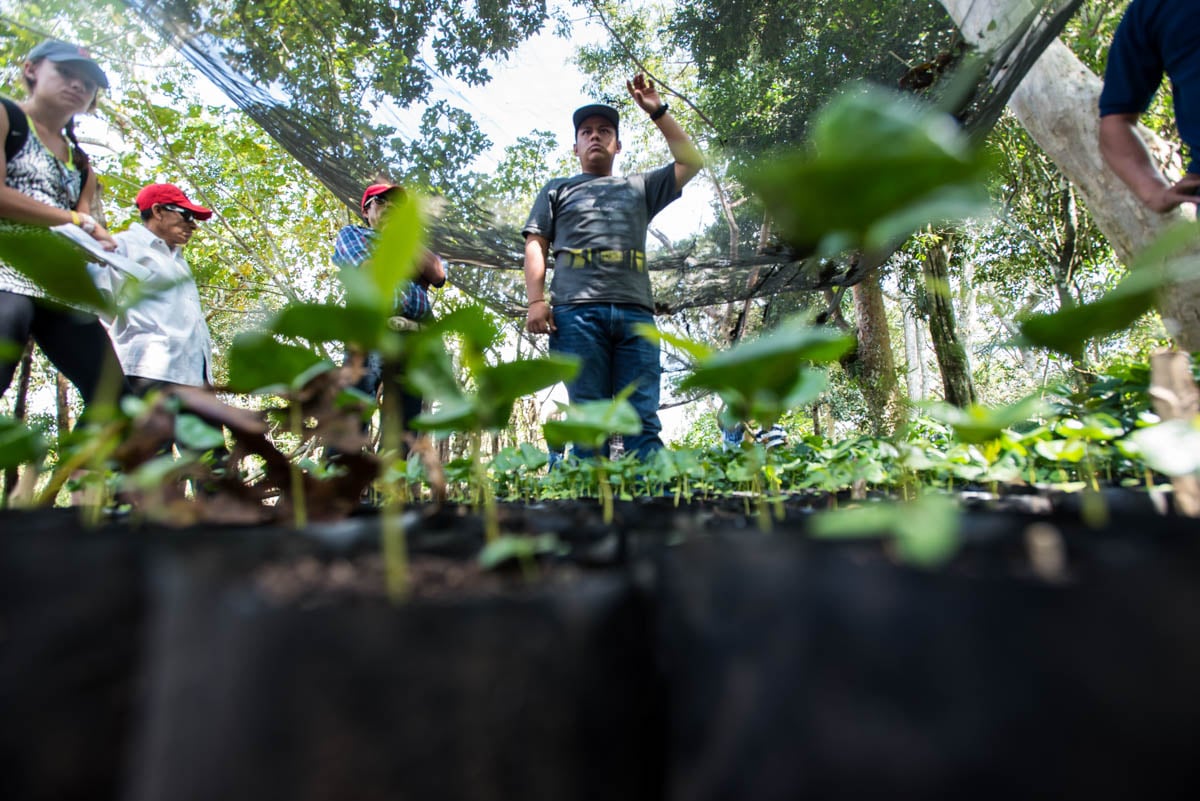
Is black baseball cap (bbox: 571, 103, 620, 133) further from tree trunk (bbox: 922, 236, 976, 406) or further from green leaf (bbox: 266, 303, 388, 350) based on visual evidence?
tree trunk (bbox: 922, 236, 976, 406)

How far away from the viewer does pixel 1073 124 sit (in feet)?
6.56

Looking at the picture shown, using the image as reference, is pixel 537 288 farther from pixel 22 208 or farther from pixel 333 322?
pixel 333 322

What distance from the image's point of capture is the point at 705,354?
14.3 inches

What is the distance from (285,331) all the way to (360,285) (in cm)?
10

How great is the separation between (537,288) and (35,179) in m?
1.19

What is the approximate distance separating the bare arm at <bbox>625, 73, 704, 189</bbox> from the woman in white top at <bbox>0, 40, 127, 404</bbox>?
1311mm

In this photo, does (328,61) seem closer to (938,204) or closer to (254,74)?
(254,74)

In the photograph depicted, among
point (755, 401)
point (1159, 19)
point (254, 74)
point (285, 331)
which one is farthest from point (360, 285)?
point (254, 74)

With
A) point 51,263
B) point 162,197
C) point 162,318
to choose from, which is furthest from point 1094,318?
point 162,197

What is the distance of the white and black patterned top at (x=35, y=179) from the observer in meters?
1.29

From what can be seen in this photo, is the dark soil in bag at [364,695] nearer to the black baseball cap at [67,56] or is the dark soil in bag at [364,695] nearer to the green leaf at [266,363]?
the green leaf at [266,363]

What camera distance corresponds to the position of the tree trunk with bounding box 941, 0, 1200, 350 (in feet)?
A: 5.98

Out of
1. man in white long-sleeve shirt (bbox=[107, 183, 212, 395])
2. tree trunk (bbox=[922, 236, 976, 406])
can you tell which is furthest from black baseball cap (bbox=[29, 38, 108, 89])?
tree trunk (bbox=[922, 236, 976, 406])

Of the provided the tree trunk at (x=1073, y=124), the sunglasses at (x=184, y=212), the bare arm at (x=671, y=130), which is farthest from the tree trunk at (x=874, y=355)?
the sunglasses at (x=184, y=212)
